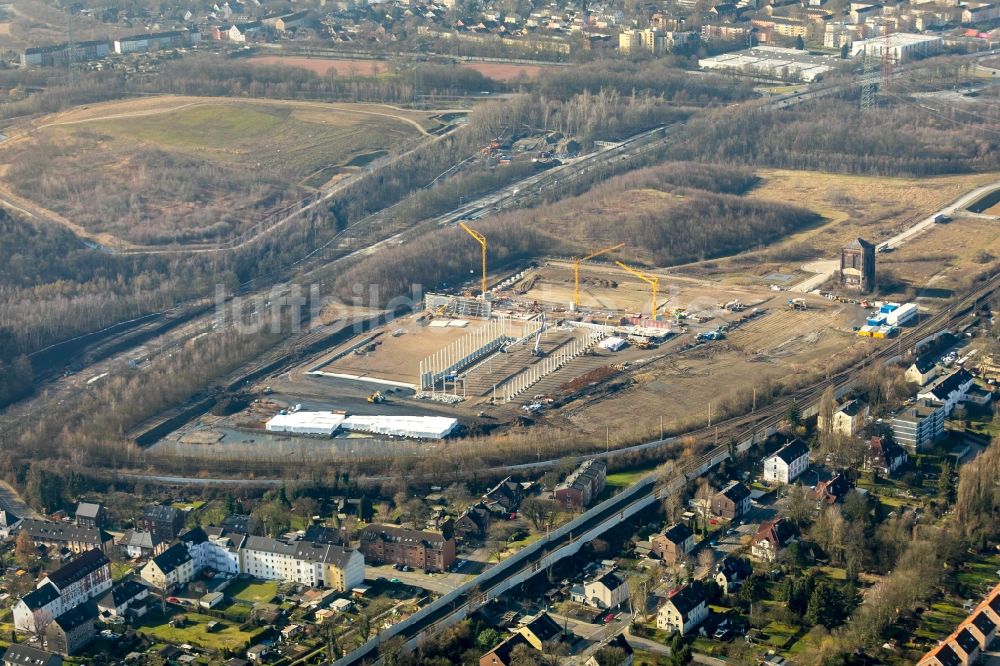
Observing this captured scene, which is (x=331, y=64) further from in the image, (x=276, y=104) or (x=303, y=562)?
(x=303, y=562)

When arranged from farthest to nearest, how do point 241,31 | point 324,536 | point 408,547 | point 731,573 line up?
point 241,31, point 324,536, point 408,547, point 731,573

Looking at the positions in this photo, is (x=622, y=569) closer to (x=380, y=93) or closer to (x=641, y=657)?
(x=641, y=657)

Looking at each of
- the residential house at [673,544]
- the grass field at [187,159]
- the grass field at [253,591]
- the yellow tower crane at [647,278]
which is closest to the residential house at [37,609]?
the grass field at [253,591]

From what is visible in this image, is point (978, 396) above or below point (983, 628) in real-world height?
above

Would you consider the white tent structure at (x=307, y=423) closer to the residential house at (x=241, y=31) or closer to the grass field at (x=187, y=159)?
the grass field at (x=187, y=159)

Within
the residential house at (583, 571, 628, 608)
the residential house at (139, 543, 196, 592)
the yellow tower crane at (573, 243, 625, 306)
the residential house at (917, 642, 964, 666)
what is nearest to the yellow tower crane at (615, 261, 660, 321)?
the yellow tower crane at (573, 243, 625, 306)

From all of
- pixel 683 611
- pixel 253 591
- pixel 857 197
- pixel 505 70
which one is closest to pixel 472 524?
pixel 253 591
